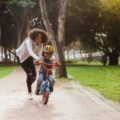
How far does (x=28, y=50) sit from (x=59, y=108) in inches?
74.1

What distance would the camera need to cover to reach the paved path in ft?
34.1

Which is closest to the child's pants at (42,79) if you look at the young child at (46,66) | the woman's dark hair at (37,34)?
the young child at (46,66)

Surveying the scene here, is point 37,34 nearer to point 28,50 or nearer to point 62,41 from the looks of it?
point 28,50

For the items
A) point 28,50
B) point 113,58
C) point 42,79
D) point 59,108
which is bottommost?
point 59,108

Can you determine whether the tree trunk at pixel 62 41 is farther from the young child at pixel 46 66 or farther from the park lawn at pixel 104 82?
the young child at pixel 46 66

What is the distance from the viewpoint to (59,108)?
38.6 feet

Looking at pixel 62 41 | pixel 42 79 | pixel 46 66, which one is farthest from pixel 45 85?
pixel 62 41

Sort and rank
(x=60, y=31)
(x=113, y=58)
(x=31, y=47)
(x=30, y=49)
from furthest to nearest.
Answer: (x=113, y=58), (x=60, y=31), (x=31, y=47), (x=30, y=49)

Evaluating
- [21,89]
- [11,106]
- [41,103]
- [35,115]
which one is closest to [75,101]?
[41,103]

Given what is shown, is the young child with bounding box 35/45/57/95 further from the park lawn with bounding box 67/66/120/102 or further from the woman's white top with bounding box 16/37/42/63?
the park lawn with bounding box 67/66/120/102

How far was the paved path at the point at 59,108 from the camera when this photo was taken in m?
10.4

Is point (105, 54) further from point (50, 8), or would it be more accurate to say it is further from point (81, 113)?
point (81, 113)

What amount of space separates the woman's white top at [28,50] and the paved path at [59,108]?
1.16 meters

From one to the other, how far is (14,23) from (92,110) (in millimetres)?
40506
